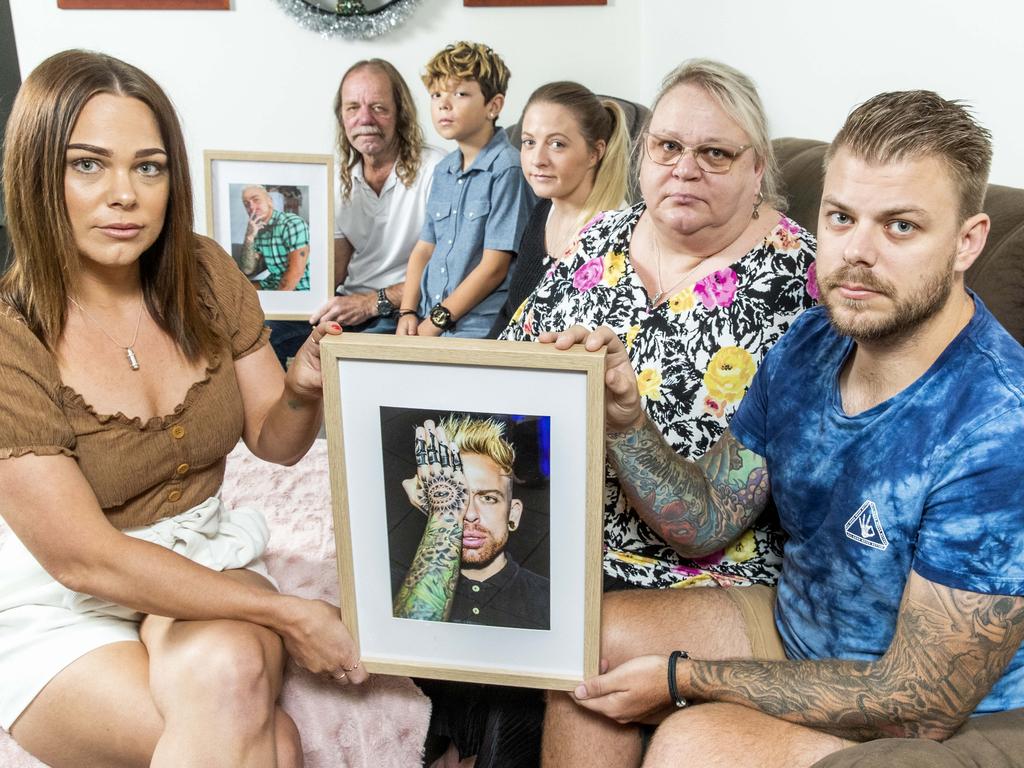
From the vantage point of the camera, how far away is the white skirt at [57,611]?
1288 millimetres

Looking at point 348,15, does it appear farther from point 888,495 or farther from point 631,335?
point 888,495

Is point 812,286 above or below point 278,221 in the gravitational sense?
above

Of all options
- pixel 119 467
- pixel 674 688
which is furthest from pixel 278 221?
pixel 674 688

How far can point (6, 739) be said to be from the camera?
4.41 feet

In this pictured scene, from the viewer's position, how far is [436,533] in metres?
1.25

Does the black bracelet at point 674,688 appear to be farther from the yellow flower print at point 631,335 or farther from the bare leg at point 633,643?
the yellow flower print at point 631,335

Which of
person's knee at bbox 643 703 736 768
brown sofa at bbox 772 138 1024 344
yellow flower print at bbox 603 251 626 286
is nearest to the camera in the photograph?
person's knee at bbox 643 703 736 768

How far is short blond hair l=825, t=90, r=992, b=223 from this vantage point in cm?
113

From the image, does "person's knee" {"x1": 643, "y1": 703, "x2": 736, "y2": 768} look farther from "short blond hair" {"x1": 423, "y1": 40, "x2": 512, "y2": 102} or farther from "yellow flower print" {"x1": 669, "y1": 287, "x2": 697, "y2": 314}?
"short blond hair" {"x1": 423, "y1": 40, "x2": 512, "y2": 102}

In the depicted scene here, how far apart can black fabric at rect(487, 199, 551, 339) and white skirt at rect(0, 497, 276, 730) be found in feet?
4.09

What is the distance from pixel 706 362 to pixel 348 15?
9.97 ft

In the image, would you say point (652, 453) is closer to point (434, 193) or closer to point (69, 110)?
point (69, 110)

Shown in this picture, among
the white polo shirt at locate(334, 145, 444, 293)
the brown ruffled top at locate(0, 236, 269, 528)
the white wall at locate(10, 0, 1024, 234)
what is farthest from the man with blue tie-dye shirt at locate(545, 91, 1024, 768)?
the white wall at locate(10, 0, 1024, 234)

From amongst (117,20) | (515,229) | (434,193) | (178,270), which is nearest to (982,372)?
(178,270)
